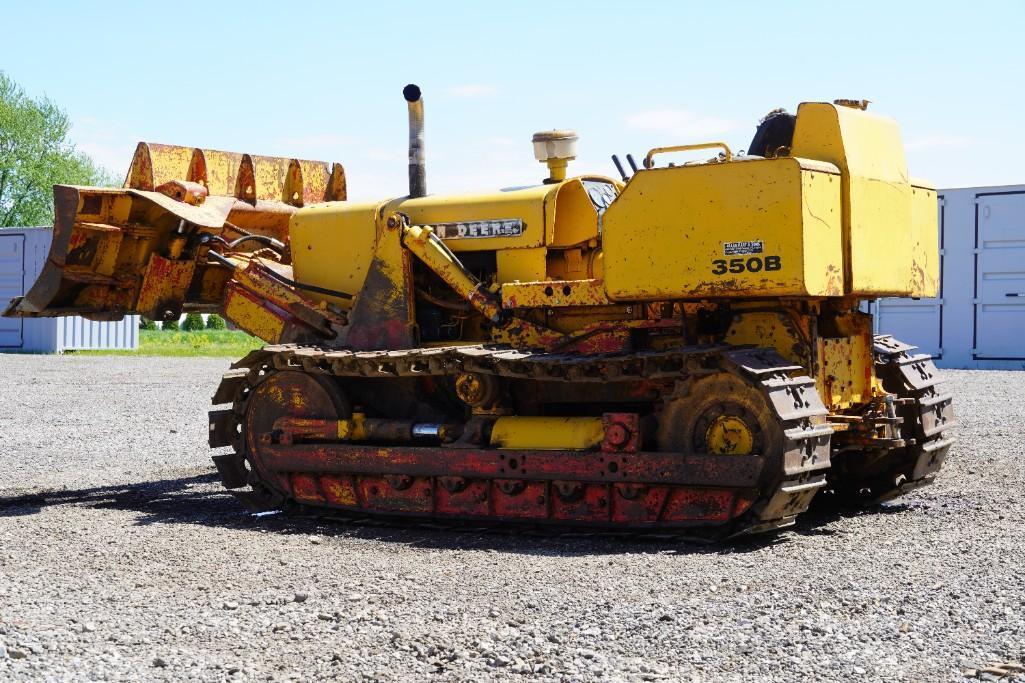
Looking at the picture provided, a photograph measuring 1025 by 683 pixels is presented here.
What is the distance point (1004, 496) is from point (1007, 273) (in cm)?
1592

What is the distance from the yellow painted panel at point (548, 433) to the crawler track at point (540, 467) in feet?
0.42

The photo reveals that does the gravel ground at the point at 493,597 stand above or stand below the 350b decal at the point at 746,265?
below

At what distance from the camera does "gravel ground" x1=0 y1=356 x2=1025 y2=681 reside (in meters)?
5.76

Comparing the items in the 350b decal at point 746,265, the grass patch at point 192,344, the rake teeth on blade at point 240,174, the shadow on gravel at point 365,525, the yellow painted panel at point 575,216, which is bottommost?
the shadow on gravel at point 365,525

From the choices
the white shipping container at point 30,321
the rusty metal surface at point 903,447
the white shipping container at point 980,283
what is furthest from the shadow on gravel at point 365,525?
the white shipping container at point 30,321

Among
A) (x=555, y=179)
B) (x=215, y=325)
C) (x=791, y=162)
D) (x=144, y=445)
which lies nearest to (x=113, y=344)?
(x=215, y=325)

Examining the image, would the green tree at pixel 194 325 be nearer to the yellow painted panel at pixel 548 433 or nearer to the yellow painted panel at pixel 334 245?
the yellow painted panel at pixel 334 245

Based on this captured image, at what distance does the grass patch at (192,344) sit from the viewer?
38188 mm

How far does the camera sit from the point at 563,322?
1000 cm

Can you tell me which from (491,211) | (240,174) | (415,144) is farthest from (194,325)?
(491,211)

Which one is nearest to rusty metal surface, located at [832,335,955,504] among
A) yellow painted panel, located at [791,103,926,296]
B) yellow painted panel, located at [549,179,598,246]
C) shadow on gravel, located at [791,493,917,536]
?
shadow on gravel, located at [791,493,917,536]

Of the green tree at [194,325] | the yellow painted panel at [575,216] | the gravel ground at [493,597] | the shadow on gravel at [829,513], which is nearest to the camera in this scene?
the gravel ground at [493,597]

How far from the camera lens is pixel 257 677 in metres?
5.60

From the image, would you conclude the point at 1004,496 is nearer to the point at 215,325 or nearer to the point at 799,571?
the point at 799,571
